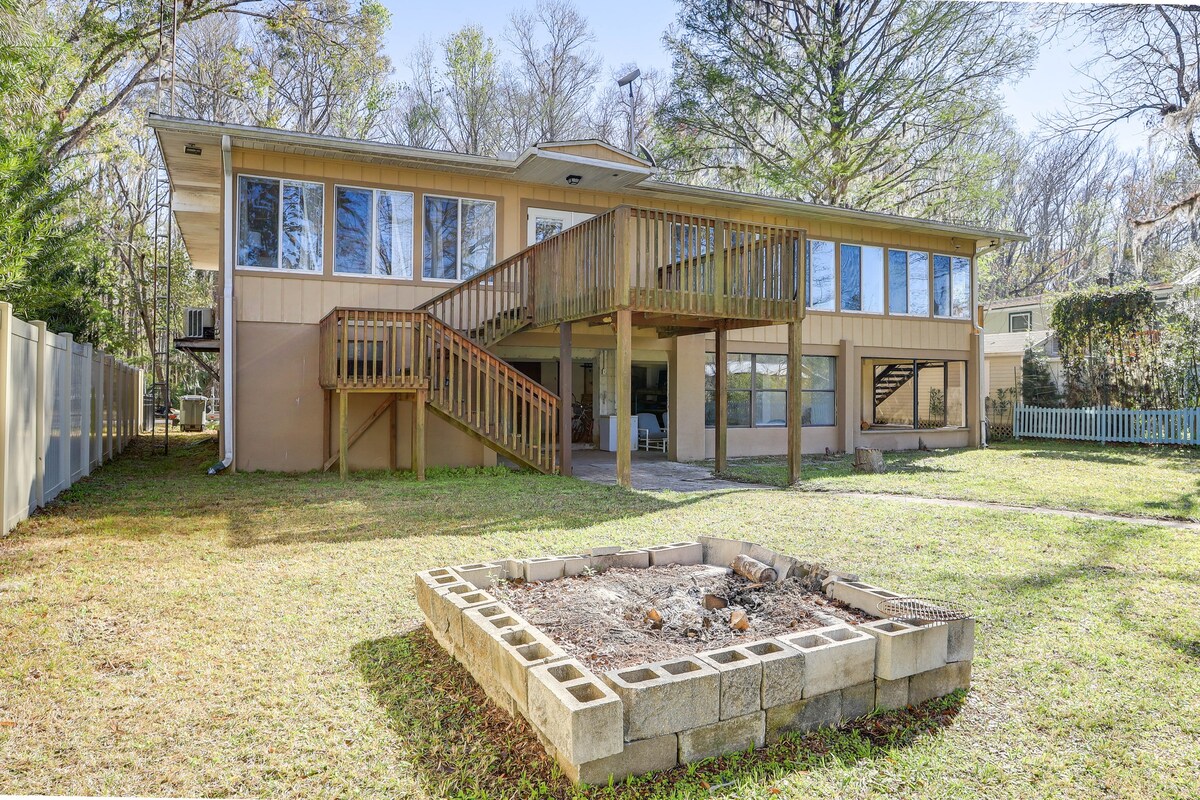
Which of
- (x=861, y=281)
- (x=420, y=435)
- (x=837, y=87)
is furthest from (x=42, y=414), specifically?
(x=837, y=87)

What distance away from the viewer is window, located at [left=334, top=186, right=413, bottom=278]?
9.80 meters

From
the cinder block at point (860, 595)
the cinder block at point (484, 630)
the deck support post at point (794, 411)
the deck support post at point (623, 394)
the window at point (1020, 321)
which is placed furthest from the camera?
the window at point (1020, 321)

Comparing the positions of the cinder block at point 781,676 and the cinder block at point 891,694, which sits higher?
the cinder block at point 781,676

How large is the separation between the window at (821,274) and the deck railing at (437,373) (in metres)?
6.73

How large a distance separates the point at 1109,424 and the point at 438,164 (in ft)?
48.8

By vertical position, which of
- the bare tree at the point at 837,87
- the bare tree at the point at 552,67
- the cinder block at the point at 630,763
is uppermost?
the bare tree at the point at 837,87

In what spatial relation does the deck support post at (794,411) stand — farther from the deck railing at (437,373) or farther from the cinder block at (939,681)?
the cinder block at (939,681)

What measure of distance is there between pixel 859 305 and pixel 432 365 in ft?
30.2

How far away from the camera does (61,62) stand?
13305 mm

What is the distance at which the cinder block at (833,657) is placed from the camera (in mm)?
2527

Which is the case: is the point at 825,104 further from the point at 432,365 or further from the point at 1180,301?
the point at 432,365

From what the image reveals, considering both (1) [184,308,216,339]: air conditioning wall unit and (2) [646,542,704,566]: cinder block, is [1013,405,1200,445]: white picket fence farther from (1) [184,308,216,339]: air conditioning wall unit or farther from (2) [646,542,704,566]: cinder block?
(1) [184,308,216,339]: air conditioning wall unit

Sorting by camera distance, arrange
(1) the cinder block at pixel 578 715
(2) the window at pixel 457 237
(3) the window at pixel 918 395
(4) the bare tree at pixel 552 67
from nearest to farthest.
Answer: (1) the cinder block at pixel 578 715, (4) the bare tree at pixel 552 67, (2) the window at pixel 457 237, (3) the window at pixel 918 395

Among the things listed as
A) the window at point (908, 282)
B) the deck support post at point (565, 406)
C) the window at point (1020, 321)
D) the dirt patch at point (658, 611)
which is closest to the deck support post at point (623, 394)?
the deck support post at point (565, 406)
